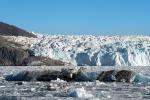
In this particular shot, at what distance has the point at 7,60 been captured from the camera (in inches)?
1139

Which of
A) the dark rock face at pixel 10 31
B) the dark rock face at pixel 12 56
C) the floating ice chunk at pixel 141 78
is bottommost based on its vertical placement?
the floating ice chunk at pixel 141 78

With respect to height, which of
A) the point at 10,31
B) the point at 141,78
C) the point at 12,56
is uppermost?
the point at 10,31

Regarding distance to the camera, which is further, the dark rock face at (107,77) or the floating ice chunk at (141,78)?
the dark rock face at (107,77)

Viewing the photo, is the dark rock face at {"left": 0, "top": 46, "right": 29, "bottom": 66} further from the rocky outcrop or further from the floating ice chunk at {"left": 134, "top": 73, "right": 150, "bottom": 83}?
the floating ice chunk at {"left": 134, "top": 73, "right": 150, "bottom": 83}

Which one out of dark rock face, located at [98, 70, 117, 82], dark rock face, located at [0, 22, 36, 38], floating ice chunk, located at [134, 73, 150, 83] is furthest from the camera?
dark rock face, located at [0, 22, 36, 38]

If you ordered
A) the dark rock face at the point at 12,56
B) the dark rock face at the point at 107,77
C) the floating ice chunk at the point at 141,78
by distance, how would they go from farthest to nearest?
the dark rock face at the point at 12,56
the dark rock face at the point at 107,77
the floating ice chunk at the point at 141,78

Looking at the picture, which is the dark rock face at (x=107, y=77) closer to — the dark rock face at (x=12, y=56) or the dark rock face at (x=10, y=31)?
the dark rock face at (x=12, y=56)

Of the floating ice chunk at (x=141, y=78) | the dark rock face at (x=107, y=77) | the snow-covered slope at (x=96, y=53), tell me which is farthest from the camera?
the snow-covered slope at (x=96, y=53)

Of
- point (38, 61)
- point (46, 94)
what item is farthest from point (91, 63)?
point (46, 94)

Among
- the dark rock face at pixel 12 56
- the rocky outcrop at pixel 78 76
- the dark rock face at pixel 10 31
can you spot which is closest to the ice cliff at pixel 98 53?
the dark rock face at pixel 12 56

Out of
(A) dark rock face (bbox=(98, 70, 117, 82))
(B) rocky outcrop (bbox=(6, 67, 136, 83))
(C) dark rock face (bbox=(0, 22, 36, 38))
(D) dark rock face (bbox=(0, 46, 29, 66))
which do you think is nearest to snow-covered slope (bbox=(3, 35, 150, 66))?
(D) dark rock face (bbox=(0, 46, 29, 66))

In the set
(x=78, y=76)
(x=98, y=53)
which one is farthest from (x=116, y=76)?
(x=98, y=53)

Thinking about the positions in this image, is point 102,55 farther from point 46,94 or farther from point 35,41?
point 46,94

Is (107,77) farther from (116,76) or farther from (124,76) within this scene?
(124,76)
